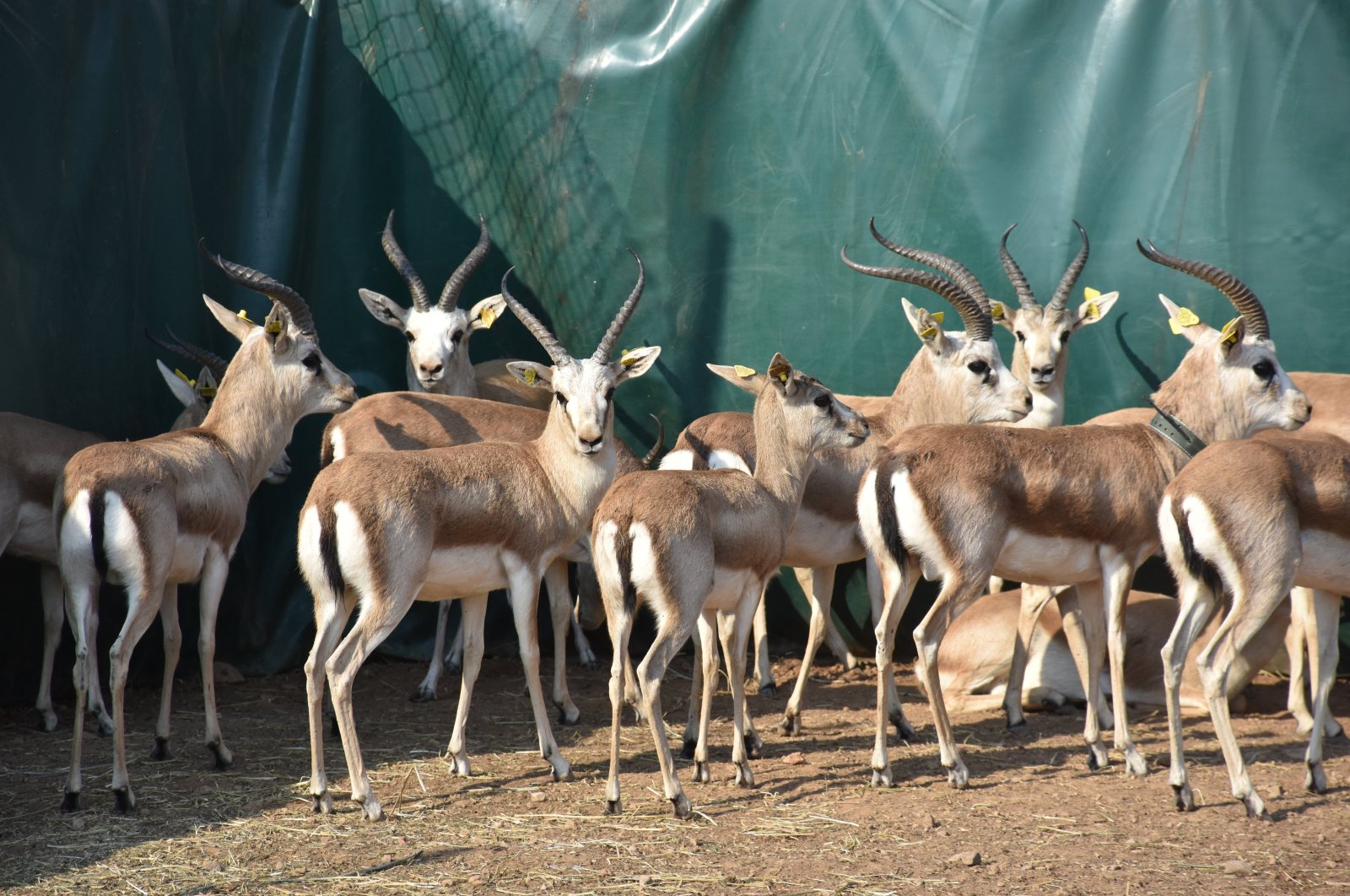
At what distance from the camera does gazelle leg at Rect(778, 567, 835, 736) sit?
276 inches

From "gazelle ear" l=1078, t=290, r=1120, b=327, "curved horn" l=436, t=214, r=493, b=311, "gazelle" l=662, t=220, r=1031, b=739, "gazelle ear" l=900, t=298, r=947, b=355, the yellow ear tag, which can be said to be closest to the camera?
the yellow ear tag

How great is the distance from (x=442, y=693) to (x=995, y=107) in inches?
195

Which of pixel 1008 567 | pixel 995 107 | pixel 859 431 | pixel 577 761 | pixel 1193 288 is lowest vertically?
pixel 577 761

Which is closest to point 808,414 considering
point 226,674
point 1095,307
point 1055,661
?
point 1055,661

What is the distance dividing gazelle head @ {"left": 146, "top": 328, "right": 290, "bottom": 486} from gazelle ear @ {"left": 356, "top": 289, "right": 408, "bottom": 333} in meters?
0.95

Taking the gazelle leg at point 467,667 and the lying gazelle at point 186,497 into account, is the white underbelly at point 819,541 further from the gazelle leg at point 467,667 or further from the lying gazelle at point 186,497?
the lying gazelle at point 186,497

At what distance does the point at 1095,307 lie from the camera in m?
8.21

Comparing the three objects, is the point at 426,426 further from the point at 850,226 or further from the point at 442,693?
the point at 850,226

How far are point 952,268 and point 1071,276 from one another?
30.0 inches

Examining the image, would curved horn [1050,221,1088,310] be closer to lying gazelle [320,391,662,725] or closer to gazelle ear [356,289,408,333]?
lying gazelle [320,391,662,725]

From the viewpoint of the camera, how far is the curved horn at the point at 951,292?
25.6ft

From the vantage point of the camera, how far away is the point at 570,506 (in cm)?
640

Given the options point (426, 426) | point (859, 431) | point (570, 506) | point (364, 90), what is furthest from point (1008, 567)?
point (364, 90)

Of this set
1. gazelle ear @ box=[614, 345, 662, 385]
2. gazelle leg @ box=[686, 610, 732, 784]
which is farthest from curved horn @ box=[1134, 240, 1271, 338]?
gazelle leg @ box=[686, 610, 732, 784]
